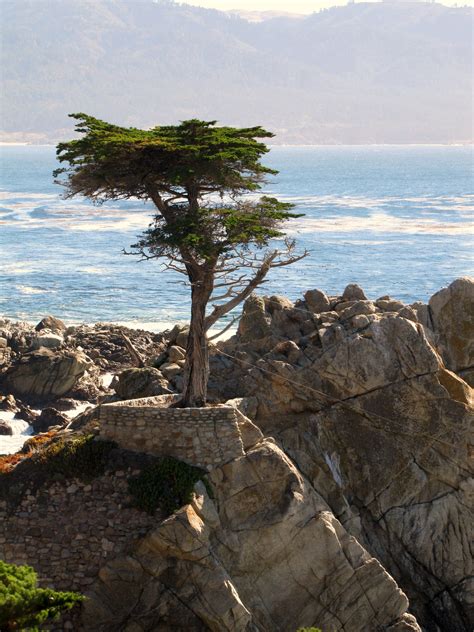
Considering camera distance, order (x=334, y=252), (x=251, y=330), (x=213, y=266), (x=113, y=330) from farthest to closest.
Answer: (x=334, y=252) < (x=113, y=330) < (x=251, y=330) < (x=213, y=266)

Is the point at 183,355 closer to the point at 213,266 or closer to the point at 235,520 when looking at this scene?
the point at 213,266

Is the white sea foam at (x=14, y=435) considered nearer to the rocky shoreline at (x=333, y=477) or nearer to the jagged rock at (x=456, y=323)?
the rocky shoreline at (x=333, y=477)

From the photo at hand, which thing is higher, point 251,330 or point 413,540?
point 251,330

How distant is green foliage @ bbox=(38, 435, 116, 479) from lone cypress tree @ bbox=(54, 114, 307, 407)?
10.1 ft

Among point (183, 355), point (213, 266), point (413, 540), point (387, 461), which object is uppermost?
point (213, 266)

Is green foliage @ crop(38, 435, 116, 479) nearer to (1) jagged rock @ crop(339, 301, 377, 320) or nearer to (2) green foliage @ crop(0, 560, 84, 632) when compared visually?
(2) green foliage @ crop(0, 560, 84, 632)

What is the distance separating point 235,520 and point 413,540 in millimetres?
5319

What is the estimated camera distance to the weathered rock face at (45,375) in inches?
1725

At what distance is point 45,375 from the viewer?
1743 inches

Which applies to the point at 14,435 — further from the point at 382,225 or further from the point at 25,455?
the point at 382,225

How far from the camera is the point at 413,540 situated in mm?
26125

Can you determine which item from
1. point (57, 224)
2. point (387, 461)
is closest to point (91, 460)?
point (387, 461)

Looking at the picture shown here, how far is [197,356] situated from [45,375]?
19.3 metres

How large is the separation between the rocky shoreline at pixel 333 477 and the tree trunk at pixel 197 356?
1.16 metres
